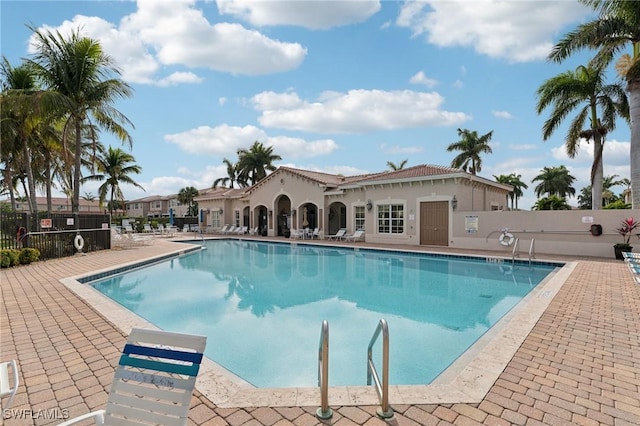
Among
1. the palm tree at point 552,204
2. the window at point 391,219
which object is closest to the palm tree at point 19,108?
the window at point 391,219

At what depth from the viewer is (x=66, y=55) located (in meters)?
14.9

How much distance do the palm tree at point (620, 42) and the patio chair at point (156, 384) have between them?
19.6m

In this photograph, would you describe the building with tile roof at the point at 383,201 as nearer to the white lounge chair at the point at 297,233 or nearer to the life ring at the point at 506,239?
the white lounge chair at the point at 297,233

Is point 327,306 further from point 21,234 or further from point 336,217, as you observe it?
point 336,217

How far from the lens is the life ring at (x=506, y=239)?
15.9m

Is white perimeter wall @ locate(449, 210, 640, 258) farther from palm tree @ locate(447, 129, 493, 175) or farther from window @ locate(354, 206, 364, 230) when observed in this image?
palm tree @ locate(447, 129, 493, 175)

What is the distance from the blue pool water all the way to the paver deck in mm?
1402

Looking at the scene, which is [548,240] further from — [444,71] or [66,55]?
[66,55]

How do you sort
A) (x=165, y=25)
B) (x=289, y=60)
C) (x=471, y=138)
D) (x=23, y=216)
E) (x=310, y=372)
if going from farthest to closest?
(x=471, y=138), (x=289, y=60), (x=23, y=216), (x=165, y=25), (x=310, y=372)

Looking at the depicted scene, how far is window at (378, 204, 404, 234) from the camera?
1966cm

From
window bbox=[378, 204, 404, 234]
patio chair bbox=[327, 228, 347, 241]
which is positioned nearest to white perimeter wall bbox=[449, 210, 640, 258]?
window bbox=[378, 204, 404, 234]

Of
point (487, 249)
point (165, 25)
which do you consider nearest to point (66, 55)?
point (165, 25)

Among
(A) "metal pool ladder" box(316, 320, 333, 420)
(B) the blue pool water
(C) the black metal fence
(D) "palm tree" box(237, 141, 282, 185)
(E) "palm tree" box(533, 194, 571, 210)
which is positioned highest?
(D) "palm tree" box(237, 141, 282, 185)

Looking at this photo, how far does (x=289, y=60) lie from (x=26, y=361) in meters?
13.2
